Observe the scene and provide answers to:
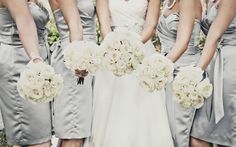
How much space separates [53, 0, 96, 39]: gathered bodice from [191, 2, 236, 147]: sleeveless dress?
0.95 m

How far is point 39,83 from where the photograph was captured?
180 inches

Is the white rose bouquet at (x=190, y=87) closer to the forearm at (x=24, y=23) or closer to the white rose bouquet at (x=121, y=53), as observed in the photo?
the white rose bouquet at (x=121, y=53)

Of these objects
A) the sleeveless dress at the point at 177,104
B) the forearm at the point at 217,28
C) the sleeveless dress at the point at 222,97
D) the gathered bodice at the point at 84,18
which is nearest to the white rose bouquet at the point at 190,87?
the forearm at the point at 217,28

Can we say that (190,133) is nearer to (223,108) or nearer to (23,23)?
(223,108)

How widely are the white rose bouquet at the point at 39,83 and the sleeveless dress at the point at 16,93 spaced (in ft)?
1.77

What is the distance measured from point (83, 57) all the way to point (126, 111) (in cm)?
78

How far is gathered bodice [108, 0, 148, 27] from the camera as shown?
5.43 m

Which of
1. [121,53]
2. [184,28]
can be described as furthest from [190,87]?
[184,28]

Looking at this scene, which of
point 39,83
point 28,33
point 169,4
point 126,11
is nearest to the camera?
point 39,83

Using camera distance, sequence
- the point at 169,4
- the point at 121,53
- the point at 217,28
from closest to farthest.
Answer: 1. the point at 121,53
2. the point at 217,28
3. the point at 169,4

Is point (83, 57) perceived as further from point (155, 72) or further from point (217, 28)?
point (217, 28)

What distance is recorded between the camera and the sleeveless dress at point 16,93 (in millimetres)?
5113

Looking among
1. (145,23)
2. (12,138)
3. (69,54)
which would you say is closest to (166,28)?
(145,23)

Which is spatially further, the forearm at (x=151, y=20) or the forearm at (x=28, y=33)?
the forearm at (x=151, y=20)
